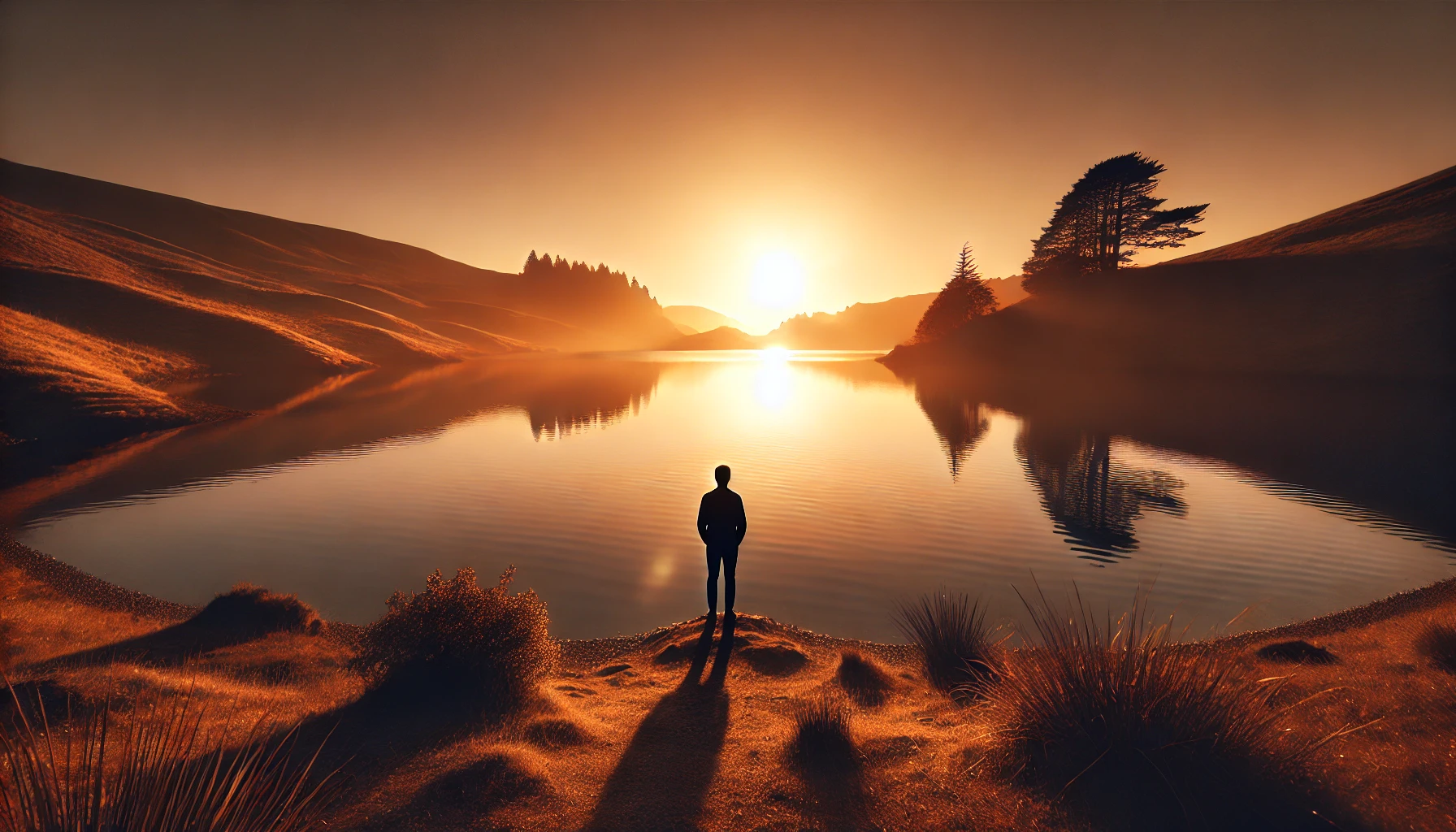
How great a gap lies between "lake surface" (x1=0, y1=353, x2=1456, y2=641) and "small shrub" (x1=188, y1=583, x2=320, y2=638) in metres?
1.00

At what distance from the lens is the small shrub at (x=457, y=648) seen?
6332 millimetres

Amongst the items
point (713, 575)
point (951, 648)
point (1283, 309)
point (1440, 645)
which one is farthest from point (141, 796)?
point (1283, 309)

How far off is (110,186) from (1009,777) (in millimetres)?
249829

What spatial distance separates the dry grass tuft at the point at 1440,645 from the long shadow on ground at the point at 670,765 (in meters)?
8.46

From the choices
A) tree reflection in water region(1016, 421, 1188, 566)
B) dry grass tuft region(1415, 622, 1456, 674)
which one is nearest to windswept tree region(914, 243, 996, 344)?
tree reflection in water region(1016, 421, 1188, 566)

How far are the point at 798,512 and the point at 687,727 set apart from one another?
10228 mm

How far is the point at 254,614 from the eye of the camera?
856cm

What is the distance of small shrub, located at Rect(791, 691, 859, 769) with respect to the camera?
5.11 metres

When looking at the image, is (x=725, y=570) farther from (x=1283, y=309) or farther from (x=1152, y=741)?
(x=1283, y=309)

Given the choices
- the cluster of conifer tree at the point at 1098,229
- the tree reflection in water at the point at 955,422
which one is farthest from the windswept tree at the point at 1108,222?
the tree reflection in water at the point at 955,422

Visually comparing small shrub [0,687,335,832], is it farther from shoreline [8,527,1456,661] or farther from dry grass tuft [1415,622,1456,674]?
dry grass tuft [1415,622,1456,674]

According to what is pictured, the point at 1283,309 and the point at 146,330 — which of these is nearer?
the point at 146,330

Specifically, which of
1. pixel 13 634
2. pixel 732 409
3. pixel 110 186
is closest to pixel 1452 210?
pixel 732 409

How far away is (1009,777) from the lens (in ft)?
15.3
